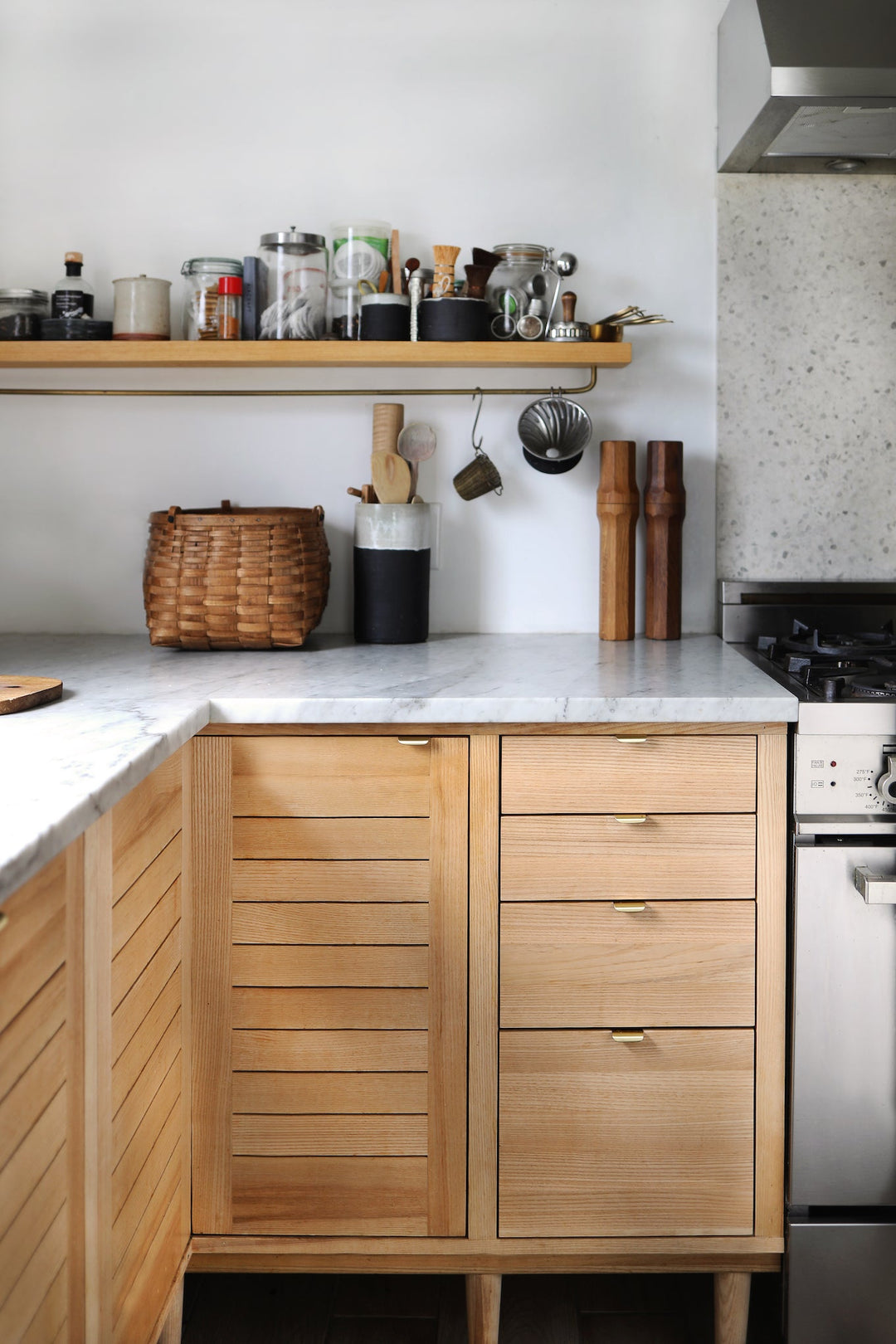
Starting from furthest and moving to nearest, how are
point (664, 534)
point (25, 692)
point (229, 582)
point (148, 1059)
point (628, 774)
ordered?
point (664, 534), point (229, 582), point (628, 774), point (25, 692), point (148, 1059)

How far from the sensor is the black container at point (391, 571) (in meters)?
2.20

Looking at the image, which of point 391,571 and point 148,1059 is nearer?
point 148,1059

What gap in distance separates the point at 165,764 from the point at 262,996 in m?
0.41

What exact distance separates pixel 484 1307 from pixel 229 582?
1259 mm

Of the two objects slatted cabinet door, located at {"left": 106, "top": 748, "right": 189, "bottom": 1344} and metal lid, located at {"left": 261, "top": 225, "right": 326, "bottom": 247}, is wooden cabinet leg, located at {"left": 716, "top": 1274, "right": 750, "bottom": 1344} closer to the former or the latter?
slatted cabinet door, located at {"left": 106, "top": 748, "right": 189, "bottom": 1344}

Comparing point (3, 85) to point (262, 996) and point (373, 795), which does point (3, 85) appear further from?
point (262, 996)

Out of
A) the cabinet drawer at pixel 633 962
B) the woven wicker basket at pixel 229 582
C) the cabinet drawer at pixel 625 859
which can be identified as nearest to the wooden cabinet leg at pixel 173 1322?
the cabinet drawer at pixel 633 962

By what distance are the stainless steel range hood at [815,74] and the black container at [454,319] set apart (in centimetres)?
58

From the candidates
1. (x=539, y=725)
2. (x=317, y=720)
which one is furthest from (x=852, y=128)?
(x=317, y=720)

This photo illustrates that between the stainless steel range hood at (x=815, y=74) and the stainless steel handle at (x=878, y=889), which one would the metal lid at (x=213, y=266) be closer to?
the stainless steel range hood at (x=815, y=74)

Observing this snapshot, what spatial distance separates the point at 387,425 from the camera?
7.43 feet

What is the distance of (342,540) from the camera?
2.42 meters

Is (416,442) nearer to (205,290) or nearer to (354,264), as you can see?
(354,264)

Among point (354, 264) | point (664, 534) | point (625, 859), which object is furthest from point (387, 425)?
point (625, 859)
